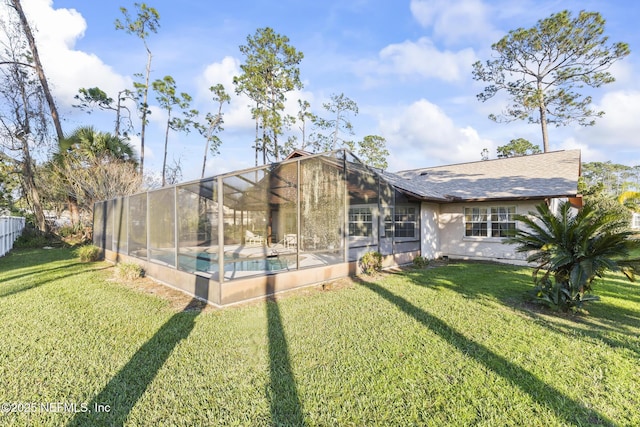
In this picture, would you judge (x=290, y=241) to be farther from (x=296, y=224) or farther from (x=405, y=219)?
(x=405, y=219)

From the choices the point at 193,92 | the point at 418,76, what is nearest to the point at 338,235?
the point at 418,76

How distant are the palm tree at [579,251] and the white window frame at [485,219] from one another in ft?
20.6

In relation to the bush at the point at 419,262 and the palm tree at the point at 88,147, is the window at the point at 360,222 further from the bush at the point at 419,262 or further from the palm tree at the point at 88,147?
the palm tree at the point at 88,147

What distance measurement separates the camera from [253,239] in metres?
7.89

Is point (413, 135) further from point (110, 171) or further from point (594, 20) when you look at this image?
point (110, 171)

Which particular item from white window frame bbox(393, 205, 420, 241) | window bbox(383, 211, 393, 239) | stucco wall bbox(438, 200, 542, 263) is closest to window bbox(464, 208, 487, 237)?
stucco wall bbox(438, 200, 542, 263)

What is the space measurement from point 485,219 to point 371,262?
610 cm

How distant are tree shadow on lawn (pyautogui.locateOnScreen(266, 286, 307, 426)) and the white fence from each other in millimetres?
15083

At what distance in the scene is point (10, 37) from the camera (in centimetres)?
1583

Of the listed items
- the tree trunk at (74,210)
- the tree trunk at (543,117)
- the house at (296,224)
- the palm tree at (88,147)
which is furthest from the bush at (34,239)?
the tree trunk at (543,117)

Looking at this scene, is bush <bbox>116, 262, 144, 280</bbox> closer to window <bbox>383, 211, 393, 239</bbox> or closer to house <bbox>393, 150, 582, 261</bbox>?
window <bbox>383, 211, 393, 239</bbox>

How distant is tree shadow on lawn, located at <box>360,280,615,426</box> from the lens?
2.65 m

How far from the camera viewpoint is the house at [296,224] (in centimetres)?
659

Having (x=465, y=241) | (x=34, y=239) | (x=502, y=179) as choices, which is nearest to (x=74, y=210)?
(x=34, y=239)
